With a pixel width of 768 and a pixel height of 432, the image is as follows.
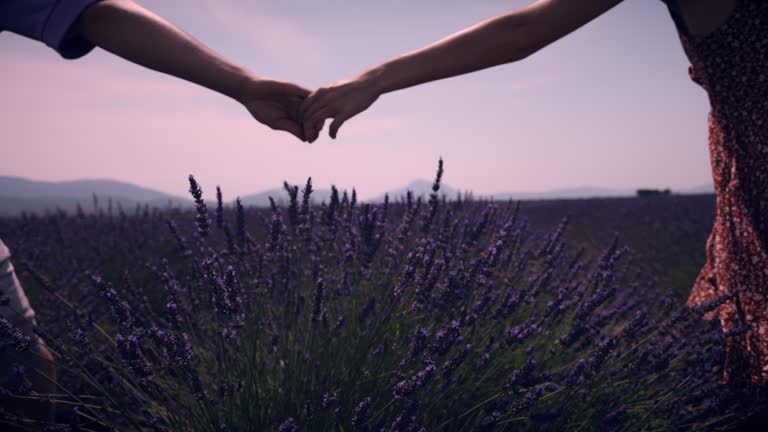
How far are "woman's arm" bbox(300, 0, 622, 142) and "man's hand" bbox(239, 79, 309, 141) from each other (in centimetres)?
19

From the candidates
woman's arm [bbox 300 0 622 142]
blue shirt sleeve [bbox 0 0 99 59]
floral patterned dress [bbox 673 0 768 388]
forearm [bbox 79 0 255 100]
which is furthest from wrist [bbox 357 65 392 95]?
floral patterned dress [bbox 673 0 768 388]

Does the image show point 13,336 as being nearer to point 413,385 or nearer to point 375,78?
point 413,385

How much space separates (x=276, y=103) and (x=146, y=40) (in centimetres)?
38

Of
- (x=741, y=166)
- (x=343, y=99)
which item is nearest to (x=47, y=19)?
(x=343, y=99)

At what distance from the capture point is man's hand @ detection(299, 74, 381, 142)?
114cm

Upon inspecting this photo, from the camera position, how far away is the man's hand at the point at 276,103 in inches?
50.1

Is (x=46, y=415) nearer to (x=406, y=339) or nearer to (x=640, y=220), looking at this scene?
(x=406, y=339)

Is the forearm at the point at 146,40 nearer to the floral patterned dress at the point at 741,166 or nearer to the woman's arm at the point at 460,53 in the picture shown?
the woman's arm at the point at 460,53

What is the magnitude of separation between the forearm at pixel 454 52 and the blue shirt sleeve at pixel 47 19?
0.73 m

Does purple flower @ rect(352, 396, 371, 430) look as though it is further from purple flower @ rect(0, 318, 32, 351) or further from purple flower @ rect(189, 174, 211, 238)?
purple flower @ rect(0, 318, 32, 351)

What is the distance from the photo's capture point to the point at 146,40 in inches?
43.9

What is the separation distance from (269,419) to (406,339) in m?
0.55

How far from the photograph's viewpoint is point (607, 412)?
5.42ft

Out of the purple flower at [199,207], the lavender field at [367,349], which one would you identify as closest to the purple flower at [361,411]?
the lavender field at [367,349]
